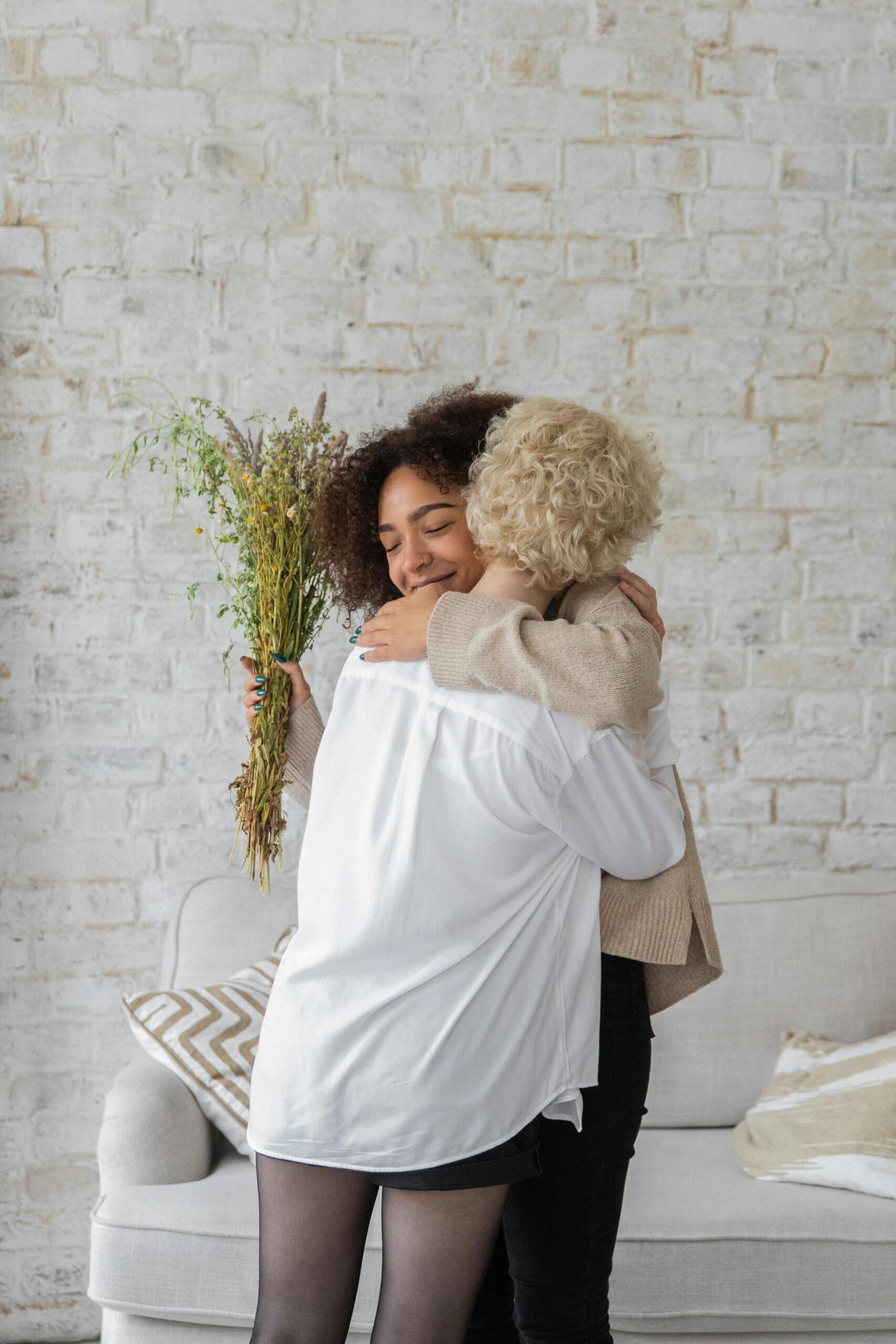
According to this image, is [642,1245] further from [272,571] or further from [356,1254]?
[272,571]

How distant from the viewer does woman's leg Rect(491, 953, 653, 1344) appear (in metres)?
1.24

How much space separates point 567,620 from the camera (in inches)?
53.0

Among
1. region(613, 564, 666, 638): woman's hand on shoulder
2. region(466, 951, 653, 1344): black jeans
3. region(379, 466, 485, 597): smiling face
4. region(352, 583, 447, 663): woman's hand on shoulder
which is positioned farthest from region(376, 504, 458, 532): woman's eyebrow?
region(466, 951, 653, 1344): black jeans

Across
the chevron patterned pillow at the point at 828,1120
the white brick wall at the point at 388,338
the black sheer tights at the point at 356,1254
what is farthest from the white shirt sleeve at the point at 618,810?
the white brick wall at the point at 388,338

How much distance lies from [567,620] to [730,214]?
179cm

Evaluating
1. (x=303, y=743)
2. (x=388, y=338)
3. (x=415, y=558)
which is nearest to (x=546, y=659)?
(x=415, y=558)

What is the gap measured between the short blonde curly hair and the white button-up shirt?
211mm

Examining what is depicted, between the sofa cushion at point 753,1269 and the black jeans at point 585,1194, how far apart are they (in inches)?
20.1

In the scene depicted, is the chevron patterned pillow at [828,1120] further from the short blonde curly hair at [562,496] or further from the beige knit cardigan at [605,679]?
the short blonde curly hair at [562,496]

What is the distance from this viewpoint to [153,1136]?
6.27ft

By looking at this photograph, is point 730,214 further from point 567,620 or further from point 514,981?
point 514,981

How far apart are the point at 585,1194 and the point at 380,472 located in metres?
1.03

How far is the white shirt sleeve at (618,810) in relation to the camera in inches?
45.3

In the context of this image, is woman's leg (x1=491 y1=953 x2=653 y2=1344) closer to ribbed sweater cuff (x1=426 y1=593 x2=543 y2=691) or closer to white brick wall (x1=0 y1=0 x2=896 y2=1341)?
ribbed sweater cuff (x1=426 y1=593 x2=543 y2=691)
